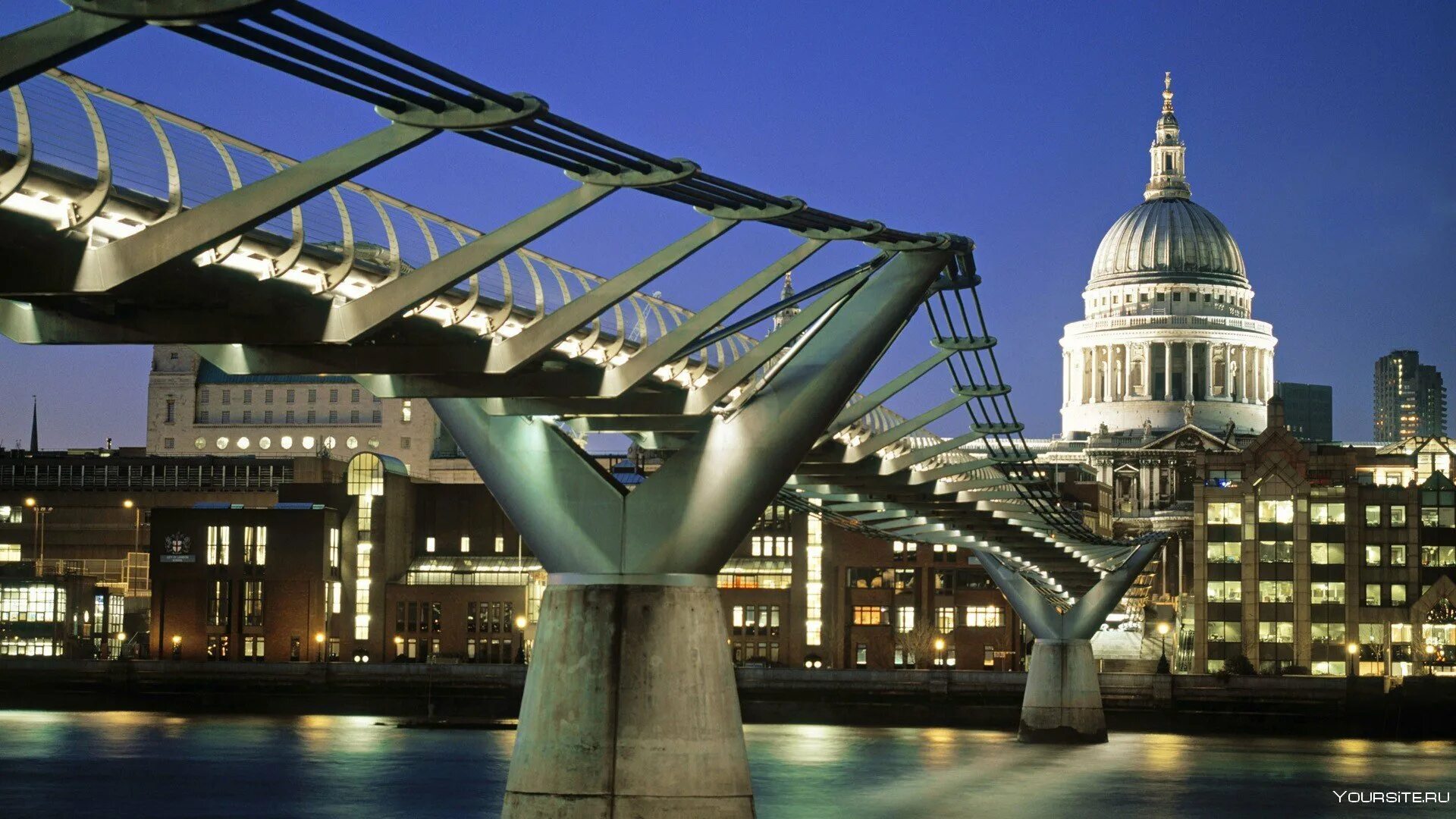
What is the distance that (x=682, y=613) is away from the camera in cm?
3241

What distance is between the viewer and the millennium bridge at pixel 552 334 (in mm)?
19125

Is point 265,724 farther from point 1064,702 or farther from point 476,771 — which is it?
point 1064,702

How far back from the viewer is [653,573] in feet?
106

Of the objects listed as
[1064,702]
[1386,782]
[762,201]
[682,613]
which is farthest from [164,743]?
[762,201]

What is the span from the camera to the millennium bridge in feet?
62.7

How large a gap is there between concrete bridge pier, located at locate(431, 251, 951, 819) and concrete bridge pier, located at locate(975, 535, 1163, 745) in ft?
172

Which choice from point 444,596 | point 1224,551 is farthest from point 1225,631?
point 444,596

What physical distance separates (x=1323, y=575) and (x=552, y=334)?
102986 millimetres

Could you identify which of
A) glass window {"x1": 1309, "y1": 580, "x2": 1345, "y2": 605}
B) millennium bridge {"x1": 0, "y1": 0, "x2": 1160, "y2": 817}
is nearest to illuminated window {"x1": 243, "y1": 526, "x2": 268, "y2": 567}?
glass window {"x1": 1309, "y1": 580, "x2": 1345, "y2": 605}

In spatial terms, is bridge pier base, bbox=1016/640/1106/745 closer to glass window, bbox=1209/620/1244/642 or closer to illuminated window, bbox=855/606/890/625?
glass window, bbox=1209/620/1244/642

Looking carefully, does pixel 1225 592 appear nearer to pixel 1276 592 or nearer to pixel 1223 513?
pixel 1276 592

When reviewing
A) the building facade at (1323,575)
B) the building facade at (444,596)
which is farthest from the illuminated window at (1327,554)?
the building facade at (444,596)

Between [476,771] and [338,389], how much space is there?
12302cm

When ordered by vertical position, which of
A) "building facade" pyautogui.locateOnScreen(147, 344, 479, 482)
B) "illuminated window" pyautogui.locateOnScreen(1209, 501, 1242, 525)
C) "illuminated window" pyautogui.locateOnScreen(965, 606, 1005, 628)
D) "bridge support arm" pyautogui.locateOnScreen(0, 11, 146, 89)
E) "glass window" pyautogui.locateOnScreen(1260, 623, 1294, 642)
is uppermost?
"building facade" pyautogui.locateOnScreen(147, 344, 479, 482)
